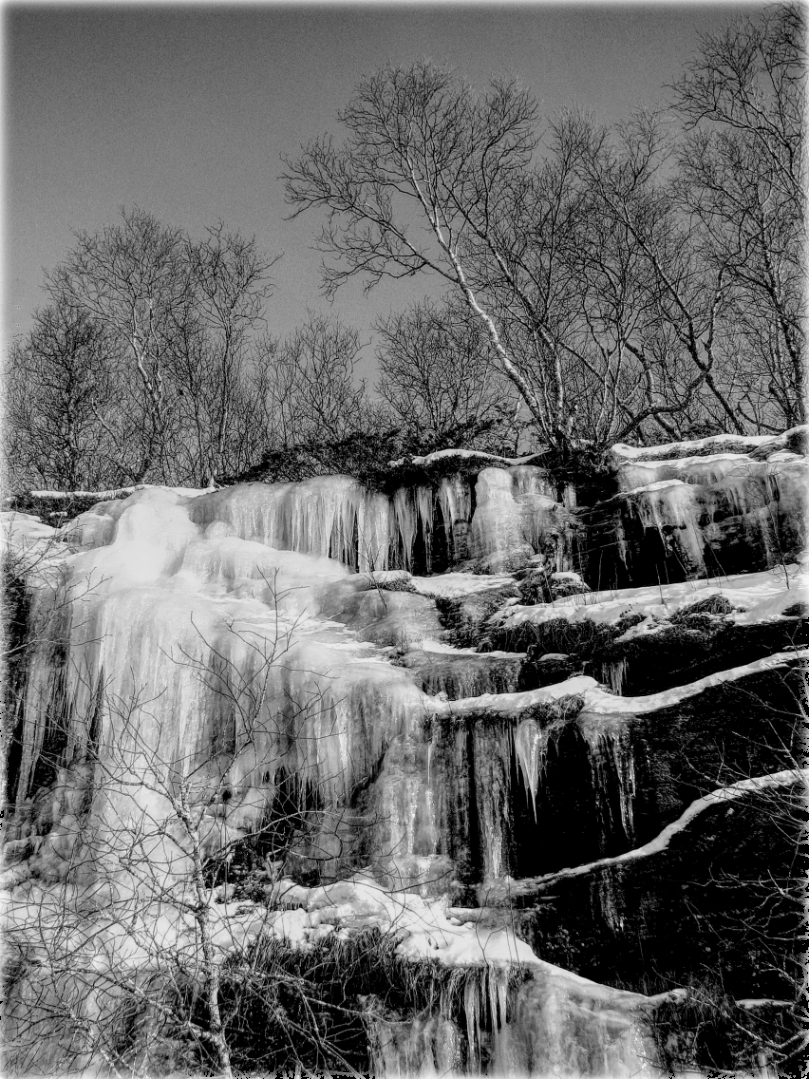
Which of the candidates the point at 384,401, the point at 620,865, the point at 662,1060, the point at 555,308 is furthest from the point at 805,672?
the point at 384,401

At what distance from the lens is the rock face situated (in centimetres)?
525

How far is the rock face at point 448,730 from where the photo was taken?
5.25 meters

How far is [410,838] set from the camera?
6355mm

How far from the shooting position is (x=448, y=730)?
6.62m

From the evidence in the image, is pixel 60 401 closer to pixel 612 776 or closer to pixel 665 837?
pixel 612 776

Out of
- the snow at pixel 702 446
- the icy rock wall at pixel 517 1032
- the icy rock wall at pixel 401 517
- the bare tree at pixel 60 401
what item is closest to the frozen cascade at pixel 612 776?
the icy rock wall at pixel 517 1032

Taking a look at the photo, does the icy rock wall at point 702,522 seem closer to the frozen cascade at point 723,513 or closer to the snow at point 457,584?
the frozen cascade at point 723,513

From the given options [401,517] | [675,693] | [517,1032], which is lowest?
[517,1032]

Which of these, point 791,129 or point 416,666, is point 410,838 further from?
point 791,129

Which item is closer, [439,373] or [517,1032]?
[517,1032]

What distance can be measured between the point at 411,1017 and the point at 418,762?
1.84m

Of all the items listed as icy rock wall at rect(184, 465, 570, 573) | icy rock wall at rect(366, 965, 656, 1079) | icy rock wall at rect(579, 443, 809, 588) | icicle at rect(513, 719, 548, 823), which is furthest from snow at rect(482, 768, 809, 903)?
icy rock wall at rect(184, 465, 570, 573)

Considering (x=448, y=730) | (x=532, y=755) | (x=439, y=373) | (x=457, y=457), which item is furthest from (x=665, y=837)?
(x=439, y=373)

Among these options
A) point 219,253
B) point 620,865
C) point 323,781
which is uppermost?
point 219,253
